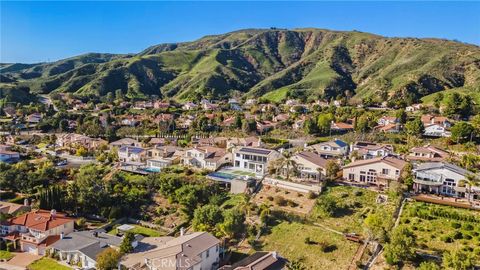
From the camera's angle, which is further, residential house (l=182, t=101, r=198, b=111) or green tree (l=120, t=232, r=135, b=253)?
residential house (l=182, t=101, r=198, b=111)

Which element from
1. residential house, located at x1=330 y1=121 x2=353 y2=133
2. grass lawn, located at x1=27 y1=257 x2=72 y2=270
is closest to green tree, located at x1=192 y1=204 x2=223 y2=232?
Answer: grass lawn, located at x1=27 y1=257 x2=72 y2=270

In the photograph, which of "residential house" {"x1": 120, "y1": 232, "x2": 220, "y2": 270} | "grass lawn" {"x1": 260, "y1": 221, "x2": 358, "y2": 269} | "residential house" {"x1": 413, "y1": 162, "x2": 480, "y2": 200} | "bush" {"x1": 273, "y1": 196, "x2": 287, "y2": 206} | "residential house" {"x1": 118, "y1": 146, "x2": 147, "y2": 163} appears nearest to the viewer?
"residential house" {"x1": 120, "y1": 232, "x2": 220, "y2": 270}

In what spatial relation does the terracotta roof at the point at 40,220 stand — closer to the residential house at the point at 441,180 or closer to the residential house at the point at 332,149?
the residential house at the point at 332,149

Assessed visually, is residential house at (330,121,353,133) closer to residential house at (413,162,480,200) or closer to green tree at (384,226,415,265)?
residential house at (413,162,480,200)

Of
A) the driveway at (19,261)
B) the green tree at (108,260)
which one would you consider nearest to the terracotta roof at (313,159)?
the green tree at (108,260)

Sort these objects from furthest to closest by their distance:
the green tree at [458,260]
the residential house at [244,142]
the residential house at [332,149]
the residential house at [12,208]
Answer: the residential house at [244,142] < the residential house at [332,149] < the residential house at [12,208] < the green tree at [458,260]

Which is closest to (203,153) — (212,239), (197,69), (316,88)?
(212,239)

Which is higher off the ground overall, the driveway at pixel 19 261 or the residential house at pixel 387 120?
the residential house at pixel 387 120
